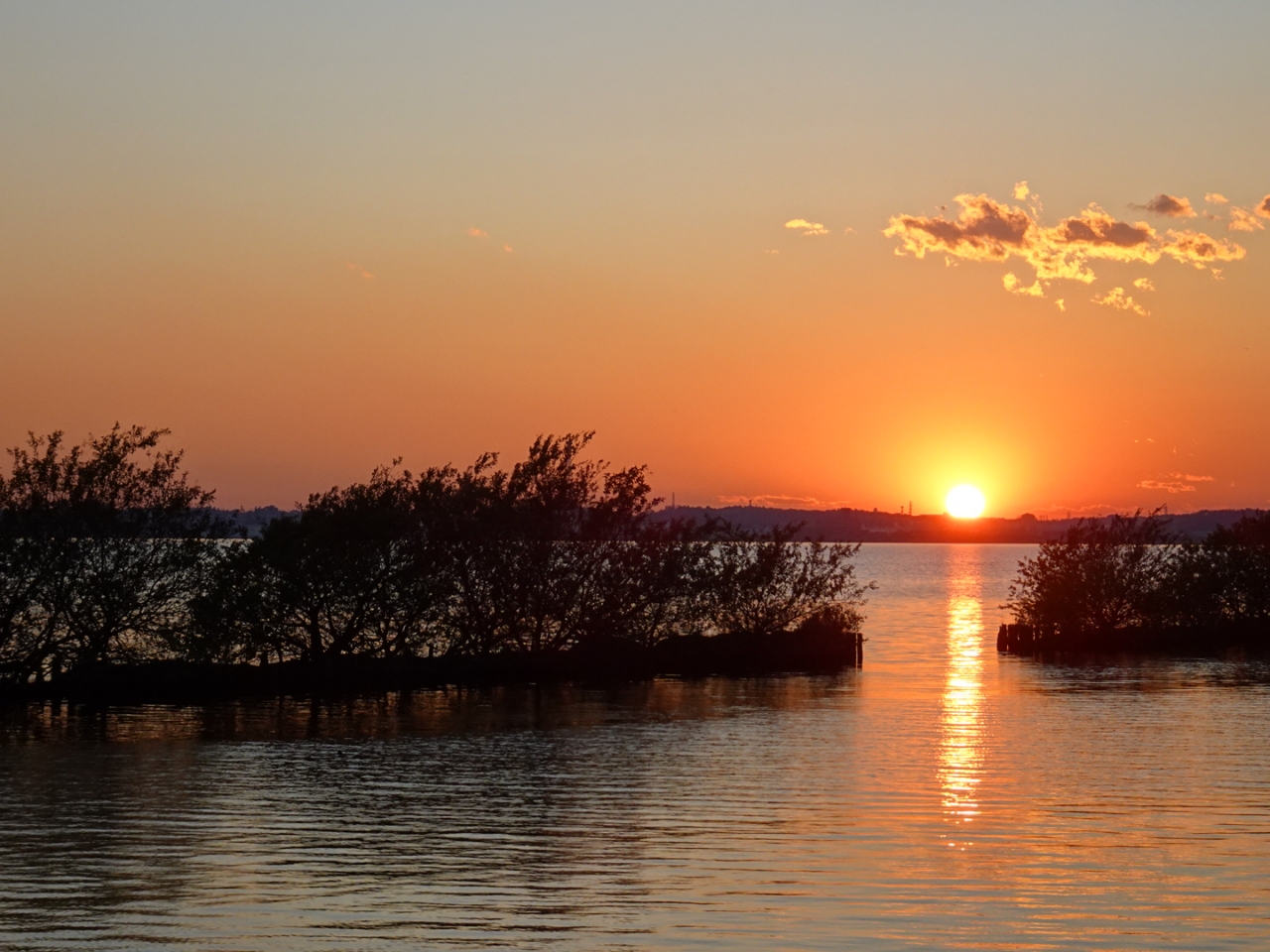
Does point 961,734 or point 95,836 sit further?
point 961,734

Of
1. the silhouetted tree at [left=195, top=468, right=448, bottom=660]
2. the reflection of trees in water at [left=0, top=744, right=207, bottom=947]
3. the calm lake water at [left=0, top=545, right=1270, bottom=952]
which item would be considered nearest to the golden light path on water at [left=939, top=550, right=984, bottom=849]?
the calm lake water at [left=0, top=545, right=1270, bottom=952]

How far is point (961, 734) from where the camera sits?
40438 mm

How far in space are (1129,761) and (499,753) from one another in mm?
15371

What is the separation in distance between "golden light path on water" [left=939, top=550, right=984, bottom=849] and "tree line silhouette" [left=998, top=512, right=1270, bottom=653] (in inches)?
184

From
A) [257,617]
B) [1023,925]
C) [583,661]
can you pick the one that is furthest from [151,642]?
[1023,925]

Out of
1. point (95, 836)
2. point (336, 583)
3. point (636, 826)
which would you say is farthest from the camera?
point (336, 583)

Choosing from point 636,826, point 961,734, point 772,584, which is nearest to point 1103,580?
point 772,584

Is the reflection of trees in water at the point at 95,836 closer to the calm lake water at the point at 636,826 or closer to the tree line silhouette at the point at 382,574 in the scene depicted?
the calm lake water at the point at 636,826

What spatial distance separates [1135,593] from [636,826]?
58329mm

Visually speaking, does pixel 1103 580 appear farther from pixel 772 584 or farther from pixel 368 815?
pixel 368 815

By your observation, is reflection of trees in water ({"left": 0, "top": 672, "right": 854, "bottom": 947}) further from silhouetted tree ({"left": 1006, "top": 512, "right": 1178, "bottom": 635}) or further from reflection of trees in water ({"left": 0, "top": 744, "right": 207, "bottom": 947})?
silhouetted tree ({"left": 1006, "top": 512, "right": 1178, "bottom": 635})

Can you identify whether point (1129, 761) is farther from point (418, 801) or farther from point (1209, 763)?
point (418, 801)

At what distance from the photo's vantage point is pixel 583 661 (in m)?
58.8

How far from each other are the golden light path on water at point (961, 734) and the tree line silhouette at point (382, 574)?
7214mm
